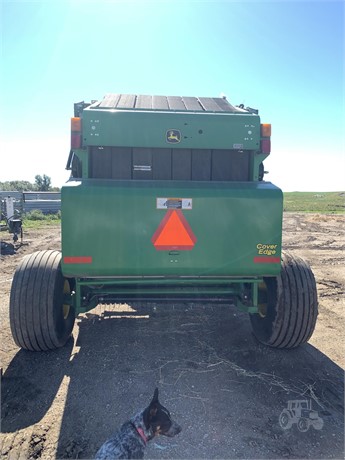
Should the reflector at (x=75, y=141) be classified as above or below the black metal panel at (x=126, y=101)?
below

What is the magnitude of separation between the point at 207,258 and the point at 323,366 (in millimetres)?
1891

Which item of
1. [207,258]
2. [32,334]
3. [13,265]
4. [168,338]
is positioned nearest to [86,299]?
[32,334]

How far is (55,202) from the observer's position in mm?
21641

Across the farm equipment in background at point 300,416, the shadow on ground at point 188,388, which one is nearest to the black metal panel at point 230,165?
the shadow on ground at point 188,388

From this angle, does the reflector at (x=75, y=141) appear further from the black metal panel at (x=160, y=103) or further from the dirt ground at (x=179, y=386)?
the dirt ground at (x=179, y=386)

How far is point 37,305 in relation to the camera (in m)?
3.82

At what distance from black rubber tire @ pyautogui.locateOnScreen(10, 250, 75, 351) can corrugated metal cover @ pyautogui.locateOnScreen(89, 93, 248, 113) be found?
194cm

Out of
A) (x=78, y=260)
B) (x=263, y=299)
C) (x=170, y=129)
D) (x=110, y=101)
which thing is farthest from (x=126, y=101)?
(x=263, y=299)

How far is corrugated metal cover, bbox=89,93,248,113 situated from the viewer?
407 cm

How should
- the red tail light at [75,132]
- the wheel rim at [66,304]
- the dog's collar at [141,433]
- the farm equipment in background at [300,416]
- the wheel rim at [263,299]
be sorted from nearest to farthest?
1. the dog's collar at [141,433]
2. the farm equipment in background at [300,416]
3. the red tail light at [75,132]
4. the wheel rim at [66,304]
5. the wheel rim at [263,299]

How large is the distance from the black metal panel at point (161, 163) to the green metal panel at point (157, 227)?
1.30 ft

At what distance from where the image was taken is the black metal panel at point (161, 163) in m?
3.95

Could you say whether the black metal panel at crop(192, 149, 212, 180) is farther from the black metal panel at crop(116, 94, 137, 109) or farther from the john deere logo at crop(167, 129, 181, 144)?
the black metal panel at crop(116, 94, 137, 109)

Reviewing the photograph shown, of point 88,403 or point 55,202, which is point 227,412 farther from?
point 55,202
